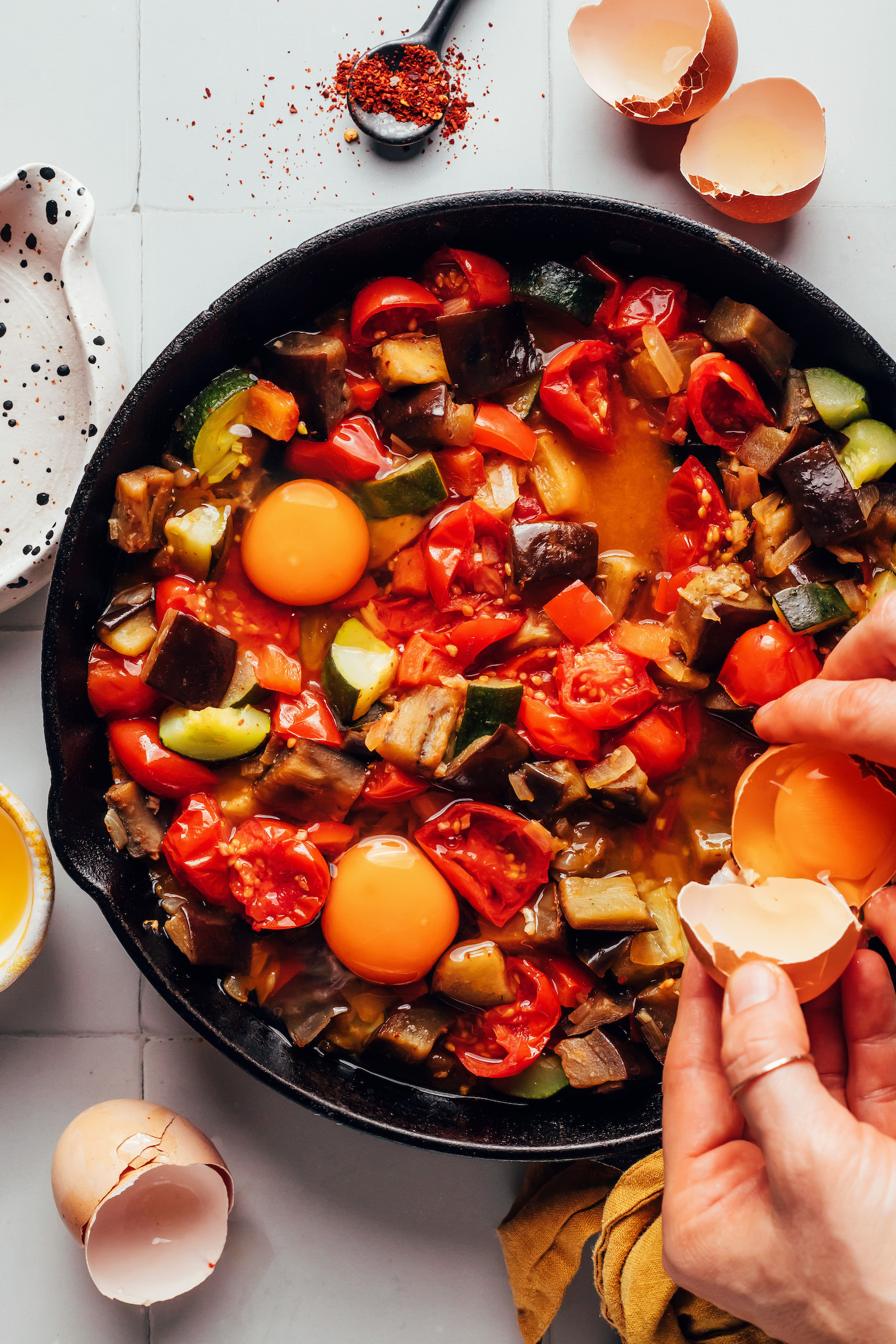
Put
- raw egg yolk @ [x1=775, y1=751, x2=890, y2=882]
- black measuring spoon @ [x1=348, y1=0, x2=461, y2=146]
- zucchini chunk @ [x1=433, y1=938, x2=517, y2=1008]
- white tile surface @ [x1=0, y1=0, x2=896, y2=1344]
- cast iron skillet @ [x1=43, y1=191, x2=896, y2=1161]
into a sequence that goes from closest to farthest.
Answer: raw egg yolk @ [x1=775, y1=751, x2=890, y2=882]
cast iron skillet @ [x1=43, y1=191, x2=896, y2=1161]
zucchini chunk @ [x1=433, y1=938, x2=517, y2=1008]
black measuring spoon @ [x1=348, y1=0, x2=461, y2=146]
white tile surface @ [x1=0, y1=0, x2=896, y2=1344]

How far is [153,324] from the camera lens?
328cm

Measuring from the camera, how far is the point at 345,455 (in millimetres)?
3059

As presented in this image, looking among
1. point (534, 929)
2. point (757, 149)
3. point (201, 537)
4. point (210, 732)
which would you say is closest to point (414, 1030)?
point (534, 929)

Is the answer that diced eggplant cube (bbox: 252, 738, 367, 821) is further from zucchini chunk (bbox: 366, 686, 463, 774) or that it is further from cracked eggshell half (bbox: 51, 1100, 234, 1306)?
cracked eggshell half (bbox: 51, 1100, 234, 1306)

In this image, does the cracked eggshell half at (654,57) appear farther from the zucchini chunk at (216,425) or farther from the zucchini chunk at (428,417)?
the zucchini chunk at (216,425)

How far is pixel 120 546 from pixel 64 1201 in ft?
6.57

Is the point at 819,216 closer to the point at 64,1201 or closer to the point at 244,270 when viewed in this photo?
the point at 244,270

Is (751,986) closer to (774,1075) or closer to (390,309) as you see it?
(774,1075)

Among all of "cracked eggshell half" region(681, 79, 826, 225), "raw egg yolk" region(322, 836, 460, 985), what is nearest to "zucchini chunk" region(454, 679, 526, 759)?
"raw egg yolk" region(322, 836, 460, 985)

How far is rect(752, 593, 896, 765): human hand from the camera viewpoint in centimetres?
213

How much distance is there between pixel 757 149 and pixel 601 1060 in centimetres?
295

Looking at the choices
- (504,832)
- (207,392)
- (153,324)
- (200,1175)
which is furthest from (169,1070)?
(153,324)

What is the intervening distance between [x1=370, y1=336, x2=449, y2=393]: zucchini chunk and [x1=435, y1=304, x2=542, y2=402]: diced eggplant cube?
0.04 metres

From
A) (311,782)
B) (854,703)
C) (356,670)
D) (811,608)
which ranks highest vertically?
(854,703)
